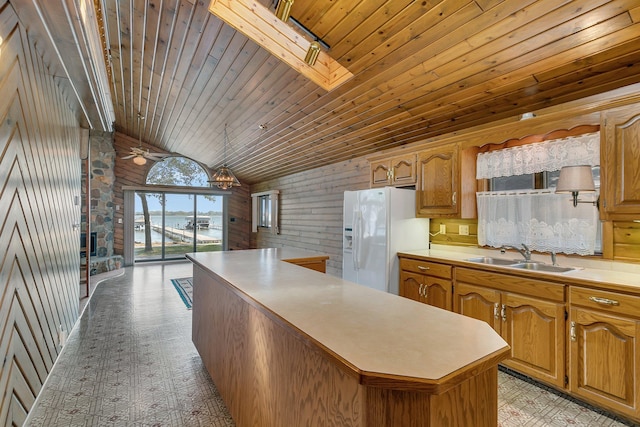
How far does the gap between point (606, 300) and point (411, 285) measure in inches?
63.6

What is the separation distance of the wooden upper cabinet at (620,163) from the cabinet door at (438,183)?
3.86 ft

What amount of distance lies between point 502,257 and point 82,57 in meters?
3.91

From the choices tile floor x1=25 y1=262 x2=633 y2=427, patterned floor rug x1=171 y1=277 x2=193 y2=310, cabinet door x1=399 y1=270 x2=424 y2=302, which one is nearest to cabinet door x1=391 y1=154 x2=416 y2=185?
cabinet door x1=399 y1=270 x2=424 y2=302

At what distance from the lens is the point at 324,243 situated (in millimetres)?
5594

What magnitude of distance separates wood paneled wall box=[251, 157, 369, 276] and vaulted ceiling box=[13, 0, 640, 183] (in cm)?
46

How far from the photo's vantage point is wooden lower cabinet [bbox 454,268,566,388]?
7.05 feet

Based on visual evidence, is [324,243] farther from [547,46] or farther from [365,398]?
[365,398]

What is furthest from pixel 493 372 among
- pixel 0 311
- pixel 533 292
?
pixel 0 311

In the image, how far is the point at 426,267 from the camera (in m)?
3.11

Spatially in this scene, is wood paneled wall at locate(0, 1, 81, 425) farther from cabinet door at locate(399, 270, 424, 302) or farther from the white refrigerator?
cabinet door at locate(399, 270, 424, 302)

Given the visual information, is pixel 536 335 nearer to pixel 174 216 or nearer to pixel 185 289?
pixel 185 289

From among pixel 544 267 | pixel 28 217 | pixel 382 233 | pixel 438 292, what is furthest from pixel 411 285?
pixel 28 217

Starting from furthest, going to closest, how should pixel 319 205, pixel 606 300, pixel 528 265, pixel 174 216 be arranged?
pixel 174 216 → pixel 319 205 → pixel 528 265 → pixel 606 300

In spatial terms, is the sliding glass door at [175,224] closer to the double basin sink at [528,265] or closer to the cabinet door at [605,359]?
the double basin sink at [528,265]
